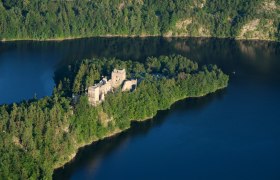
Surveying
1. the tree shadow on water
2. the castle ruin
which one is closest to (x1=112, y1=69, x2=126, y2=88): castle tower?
the castle ruin

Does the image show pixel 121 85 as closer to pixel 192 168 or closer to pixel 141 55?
pixel 192 168

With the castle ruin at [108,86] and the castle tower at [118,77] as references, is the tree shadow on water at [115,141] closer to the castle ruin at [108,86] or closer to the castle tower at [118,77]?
the castle ruin at [108,86]

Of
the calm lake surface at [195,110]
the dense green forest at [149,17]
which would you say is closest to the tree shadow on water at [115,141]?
the calm lake surface at [195,110]

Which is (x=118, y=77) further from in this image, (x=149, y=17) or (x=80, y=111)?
(x=149, y=17)

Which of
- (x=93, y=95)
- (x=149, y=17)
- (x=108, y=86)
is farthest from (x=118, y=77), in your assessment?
(x=149, y=17)

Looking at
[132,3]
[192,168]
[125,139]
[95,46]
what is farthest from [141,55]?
[192,168]

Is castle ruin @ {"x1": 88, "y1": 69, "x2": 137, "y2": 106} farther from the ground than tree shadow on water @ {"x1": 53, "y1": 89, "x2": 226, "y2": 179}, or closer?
farther from the ground

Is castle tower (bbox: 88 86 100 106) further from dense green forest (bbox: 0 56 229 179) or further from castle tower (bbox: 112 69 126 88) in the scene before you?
castle tower (bbox: 112 69 126 88)
